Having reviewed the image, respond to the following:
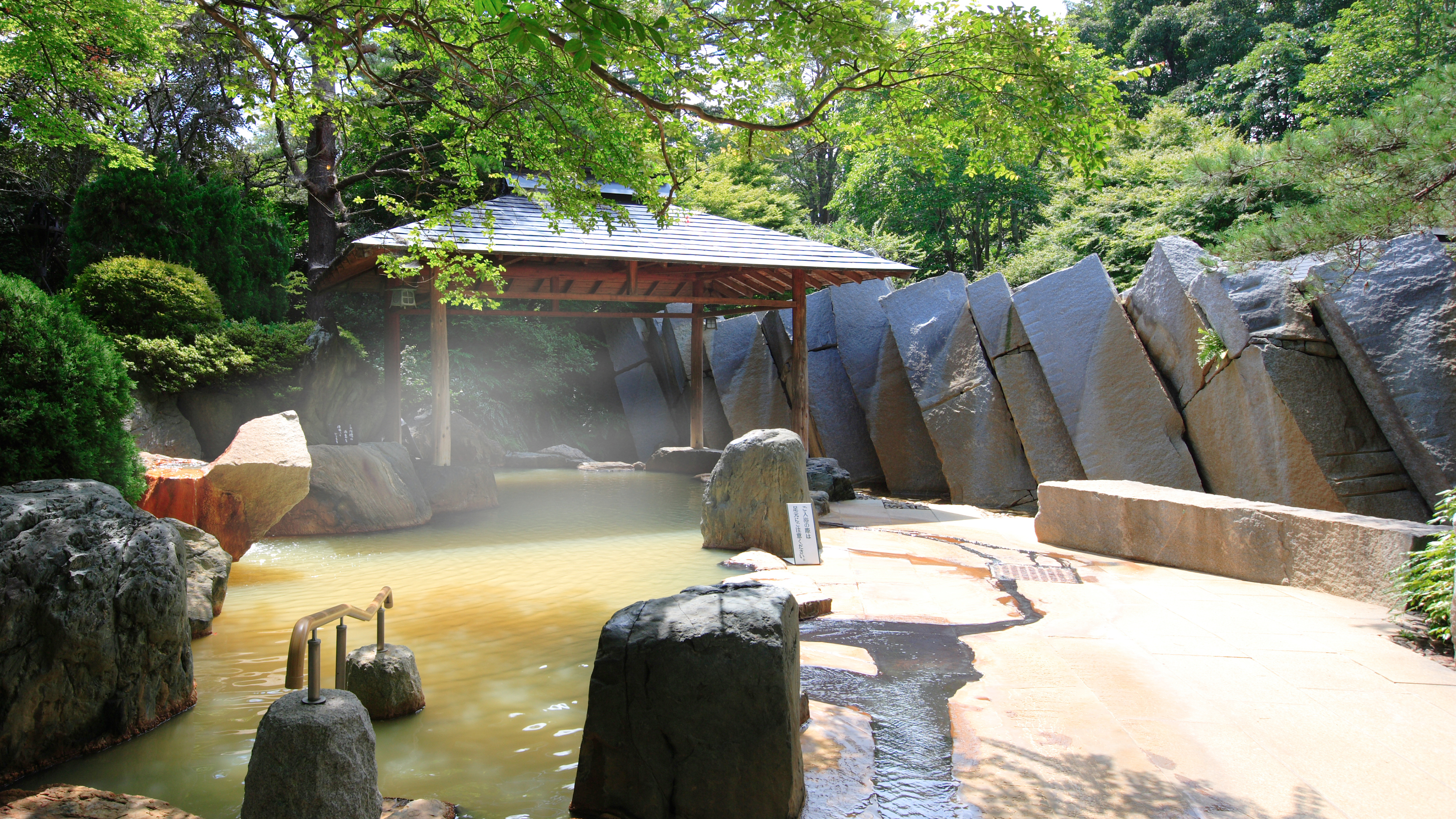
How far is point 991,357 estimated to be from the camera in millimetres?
10508

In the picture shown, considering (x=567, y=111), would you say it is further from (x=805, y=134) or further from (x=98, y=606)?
(x=98, y=606)

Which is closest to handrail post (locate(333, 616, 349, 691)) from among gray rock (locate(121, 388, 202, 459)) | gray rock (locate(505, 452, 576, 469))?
gray rock (locate(121, 388, 202, 459))

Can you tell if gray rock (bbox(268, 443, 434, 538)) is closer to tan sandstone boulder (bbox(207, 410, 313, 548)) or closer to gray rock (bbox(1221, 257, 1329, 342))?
tan sandstone boulder (bbox(207, 410, 313, 548))

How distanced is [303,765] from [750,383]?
1252 centimetres

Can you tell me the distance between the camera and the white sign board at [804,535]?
5.52 meters

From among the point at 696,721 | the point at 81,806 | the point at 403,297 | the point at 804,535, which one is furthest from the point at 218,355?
the point at 696,721

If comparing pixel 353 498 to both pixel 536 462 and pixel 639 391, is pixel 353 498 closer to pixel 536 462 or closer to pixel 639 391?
pixel 536 462

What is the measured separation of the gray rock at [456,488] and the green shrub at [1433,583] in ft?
27.3

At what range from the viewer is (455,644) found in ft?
13.6

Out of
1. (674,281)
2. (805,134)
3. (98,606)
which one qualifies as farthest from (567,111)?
(674,281)

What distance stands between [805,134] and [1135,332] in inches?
230

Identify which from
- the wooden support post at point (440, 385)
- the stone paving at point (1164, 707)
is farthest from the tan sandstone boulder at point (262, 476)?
the stone paving at point (1164, 707)

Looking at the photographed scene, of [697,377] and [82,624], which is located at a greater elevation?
[697,377]

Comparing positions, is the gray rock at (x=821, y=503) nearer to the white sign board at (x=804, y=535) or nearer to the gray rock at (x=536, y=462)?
the white sign board at (x=804, y=535)
